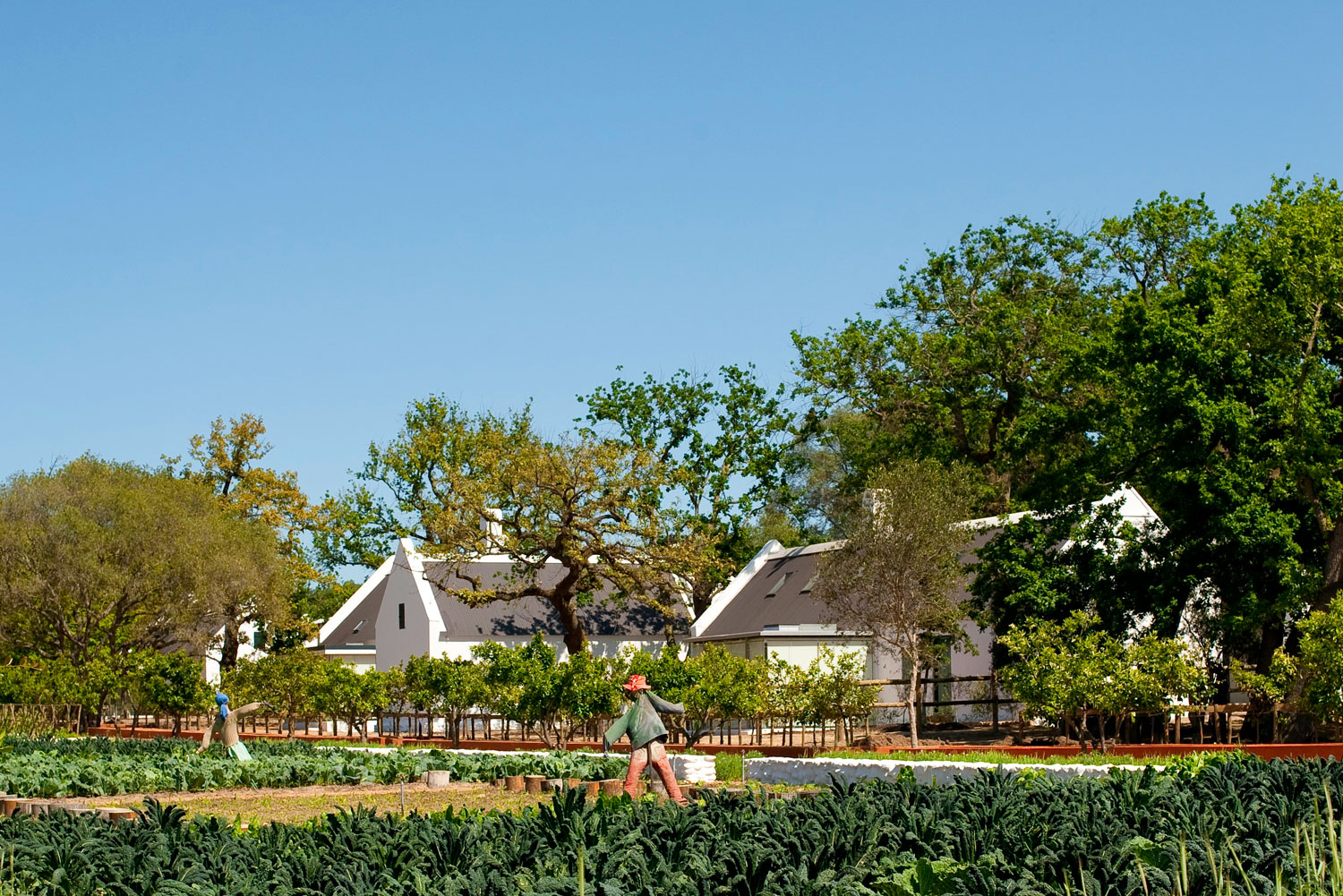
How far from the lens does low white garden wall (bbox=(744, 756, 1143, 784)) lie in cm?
1686

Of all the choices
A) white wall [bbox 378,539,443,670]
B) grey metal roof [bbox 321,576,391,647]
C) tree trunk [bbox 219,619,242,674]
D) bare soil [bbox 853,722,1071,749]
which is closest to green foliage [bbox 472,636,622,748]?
bare soil [bbox 853,722,1071,749]

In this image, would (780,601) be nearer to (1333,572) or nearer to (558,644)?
(558,644)

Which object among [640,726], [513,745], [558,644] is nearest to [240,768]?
[640,726]

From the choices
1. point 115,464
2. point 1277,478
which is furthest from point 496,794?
point 115,464

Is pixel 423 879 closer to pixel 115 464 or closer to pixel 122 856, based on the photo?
pixel 122 856

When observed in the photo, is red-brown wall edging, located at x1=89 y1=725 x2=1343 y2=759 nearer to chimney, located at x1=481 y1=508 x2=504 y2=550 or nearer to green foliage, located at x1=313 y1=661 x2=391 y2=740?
green foliage, located at x1=313 y1=661 x2=391 y2=740

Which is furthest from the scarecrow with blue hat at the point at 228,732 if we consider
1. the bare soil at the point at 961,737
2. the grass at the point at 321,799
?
the bare soil at the point at 961,737

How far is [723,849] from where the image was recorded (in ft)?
27.7

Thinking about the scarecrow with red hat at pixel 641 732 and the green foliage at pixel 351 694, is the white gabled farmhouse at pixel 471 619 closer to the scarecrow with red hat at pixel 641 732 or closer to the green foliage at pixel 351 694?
the green foliage at pixel 351 694

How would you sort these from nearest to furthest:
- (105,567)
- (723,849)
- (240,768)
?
(723,849), (240,768), (105,567)

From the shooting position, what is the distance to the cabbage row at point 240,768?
19500mm

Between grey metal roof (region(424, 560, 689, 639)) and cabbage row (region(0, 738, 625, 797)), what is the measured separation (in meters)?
23.6

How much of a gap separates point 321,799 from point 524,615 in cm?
3135

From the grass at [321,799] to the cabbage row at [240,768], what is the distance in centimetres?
27
